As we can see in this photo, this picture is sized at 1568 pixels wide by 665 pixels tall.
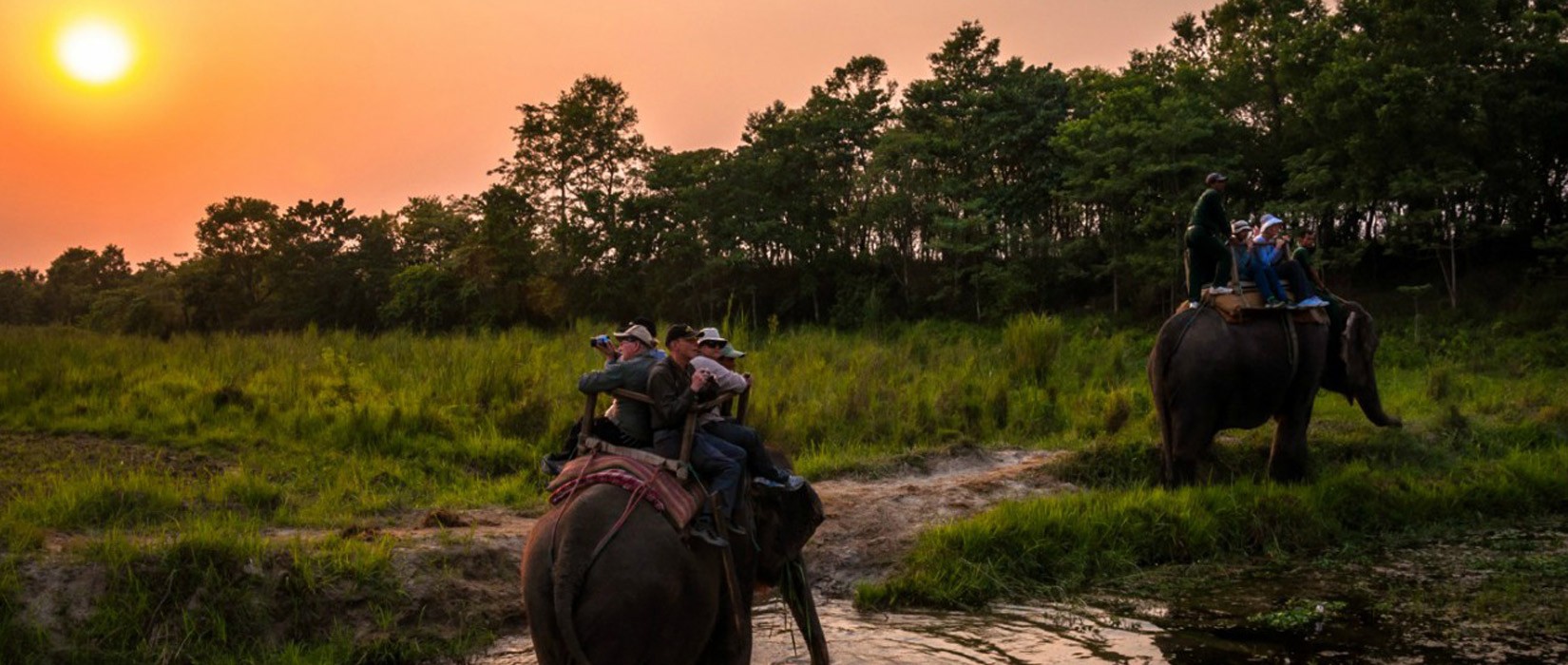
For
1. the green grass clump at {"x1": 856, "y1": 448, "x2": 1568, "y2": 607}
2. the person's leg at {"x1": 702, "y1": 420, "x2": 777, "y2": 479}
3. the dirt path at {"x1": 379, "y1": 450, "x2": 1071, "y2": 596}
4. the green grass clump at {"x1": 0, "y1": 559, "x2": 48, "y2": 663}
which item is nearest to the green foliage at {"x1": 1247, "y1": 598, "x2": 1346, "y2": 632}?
the green grass clump at {"x1": 856, "y1": 448, "x2": 1568, "y2": 607}

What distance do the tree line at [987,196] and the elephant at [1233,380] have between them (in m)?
15.1

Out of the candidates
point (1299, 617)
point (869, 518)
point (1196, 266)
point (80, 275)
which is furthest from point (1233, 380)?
point (80, 275)

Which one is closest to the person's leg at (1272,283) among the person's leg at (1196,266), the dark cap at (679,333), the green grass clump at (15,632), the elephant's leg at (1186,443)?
the person's leg at (1196,266)

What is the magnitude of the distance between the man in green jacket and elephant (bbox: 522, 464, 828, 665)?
6334mm

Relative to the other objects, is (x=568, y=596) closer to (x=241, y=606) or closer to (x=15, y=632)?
(x=241, y=606)

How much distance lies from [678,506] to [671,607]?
18.5 inches

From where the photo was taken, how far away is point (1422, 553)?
947 centimetres

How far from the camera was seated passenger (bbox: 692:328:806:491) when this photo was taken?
19.8 feet

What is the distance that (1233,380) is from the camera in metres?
9.92

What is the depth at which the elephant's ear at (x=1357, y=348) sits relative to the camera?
11062 mm

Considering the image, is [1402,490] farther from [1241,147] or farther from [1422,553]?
[1241,147]

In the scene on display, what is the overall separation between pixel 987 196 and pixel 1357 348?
22235mm

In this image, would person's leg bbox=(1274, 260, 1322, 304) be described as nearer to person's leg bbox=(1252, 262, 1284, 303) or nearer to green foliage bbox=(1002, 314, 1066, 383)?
person's leg bbox=(1252, 262, 1284, 303)

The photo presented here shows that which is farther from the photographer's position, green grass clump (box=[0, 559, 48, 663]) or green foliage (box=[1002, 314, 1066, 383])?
green foliage (box=[1002, 314, 1066, 383])
